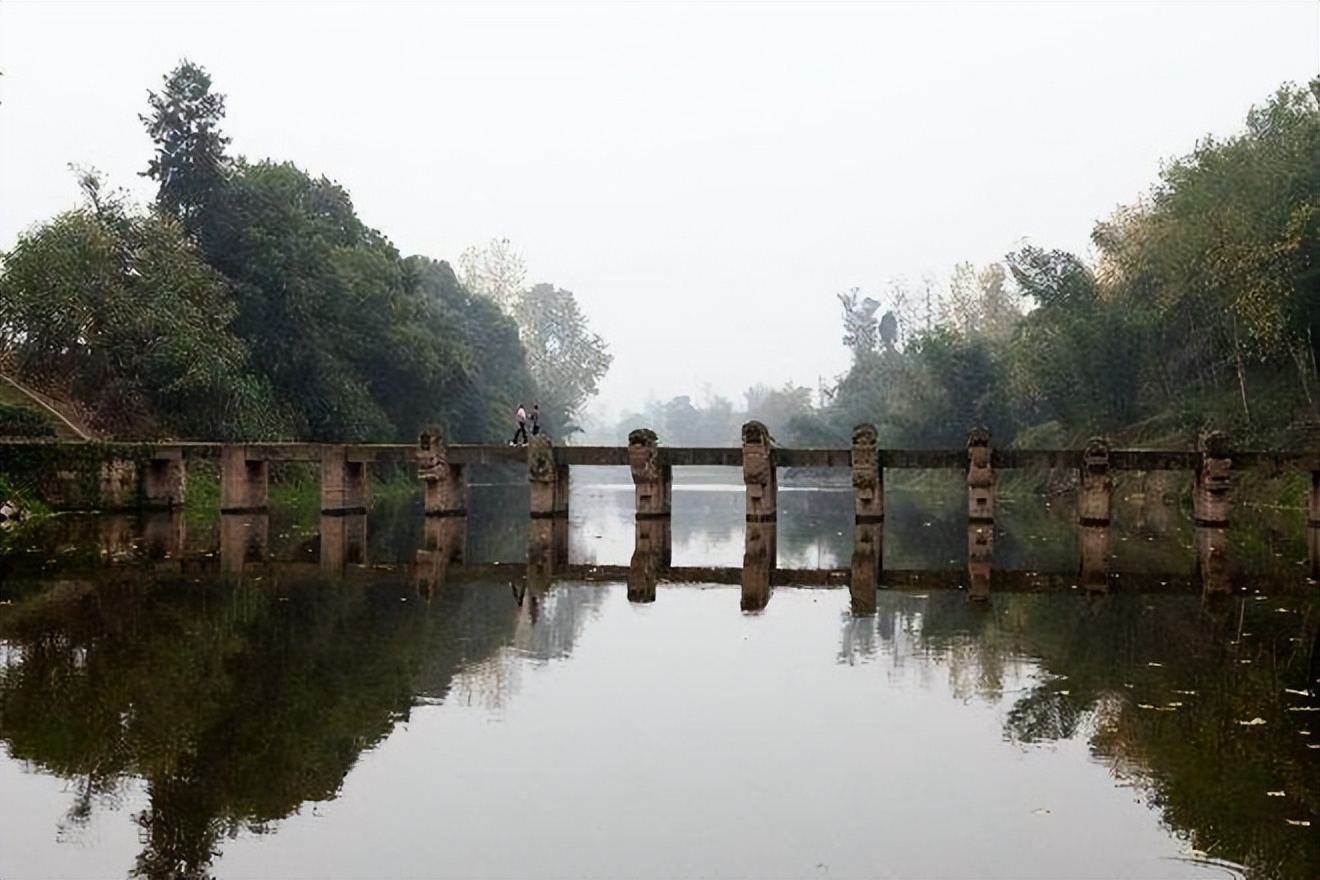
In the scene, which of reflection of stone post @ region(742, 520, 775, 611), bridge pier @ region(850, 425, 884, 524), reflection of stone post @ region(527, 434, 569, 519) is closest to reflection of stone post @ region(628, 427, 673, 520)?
reflection of stone post @ region(527, 434, 569, 519)

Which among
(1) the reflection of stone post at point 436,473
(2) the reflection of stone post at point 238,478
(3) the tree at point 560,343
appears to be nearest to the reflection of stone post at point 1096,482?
(1) the reflection of stone post at point 436,473

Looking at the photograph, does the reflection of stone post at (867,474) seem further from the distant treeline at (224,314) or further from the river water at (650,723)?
the distant treeline at (224,314)

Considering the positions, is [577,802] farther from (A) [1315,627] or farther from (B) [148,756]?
(A) [1315,627]

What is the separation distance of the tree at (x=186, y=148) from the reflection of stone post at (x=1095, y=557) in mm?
33553

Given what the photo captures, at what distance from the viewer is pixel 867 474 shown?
33281 millimetres

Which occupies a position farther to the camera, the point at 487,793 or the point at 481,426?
the point at 481,426

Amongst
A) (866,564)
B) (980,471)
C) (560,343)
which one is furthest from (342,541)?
(560,343)

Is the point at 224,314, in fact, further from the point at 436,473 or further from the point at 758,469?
the point at 758,469

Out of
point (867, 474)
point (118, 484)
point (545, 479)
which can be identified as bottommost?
point (118, 484)

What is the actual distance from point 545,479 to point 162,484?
983 centimetres

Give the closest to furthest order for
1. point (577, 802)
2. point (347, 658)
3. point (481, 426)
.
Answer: point (577, 802) < point (347, 658) < point (481, 426)

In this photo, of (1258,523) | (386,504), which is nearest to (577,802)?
(1258,523)

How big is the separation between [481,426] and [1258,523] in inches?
1694

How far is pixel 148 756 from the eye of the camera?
950cm
